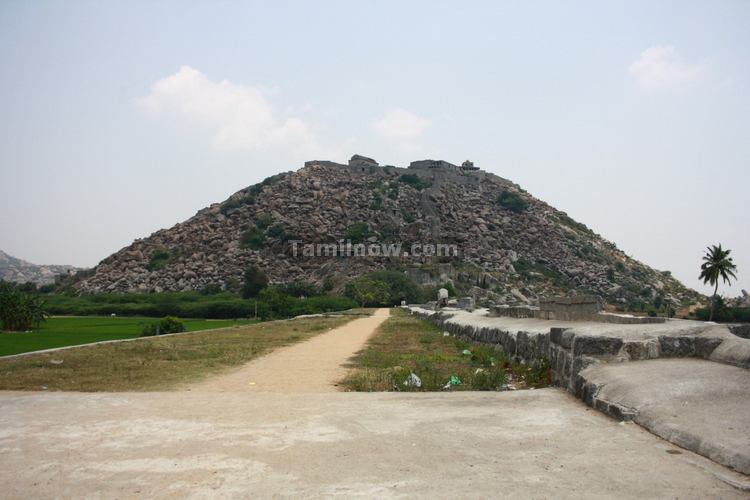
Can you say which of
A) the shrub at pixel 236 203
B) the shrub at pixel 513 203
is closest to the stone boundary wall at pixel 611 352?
the shrub at pixel 236 203

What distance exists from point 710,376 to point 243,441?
4403mm

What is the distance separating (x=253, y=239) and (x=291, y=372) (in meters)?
82.8

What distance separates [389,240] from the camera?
95.8m

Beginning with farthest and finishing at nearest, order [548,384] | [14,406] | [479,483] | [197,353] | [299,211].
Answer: [299,211] < [197,353] < [548,384] < [14,406] < [479,483]

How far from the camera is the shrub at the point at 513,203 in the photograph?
387 ft

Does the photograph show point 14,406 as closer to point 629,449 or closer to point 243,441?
point 243,441

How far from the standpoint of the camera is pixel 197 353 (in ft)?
50.2

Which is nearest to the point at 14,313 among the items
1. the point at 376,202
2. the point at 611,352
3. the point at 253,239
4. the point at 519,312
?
the point at 519,312

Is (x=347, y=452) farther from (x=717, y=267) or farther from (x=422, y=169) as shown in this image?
(x=422, y=169)

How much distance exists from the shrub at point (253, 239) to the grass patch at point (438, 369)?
75810 mm

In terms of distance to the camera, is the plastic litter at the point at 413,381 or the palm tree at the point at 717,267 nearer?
the plastic litter at the point at 413,381

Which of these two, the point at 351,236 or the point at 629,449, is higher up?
the point at 351,236

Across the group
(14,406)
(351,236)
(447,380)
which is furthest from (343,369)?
(351,236)

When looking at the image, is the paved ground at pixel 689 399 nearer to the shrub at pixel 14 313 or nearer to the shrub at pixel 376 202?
the shrub at pixel 14 313
